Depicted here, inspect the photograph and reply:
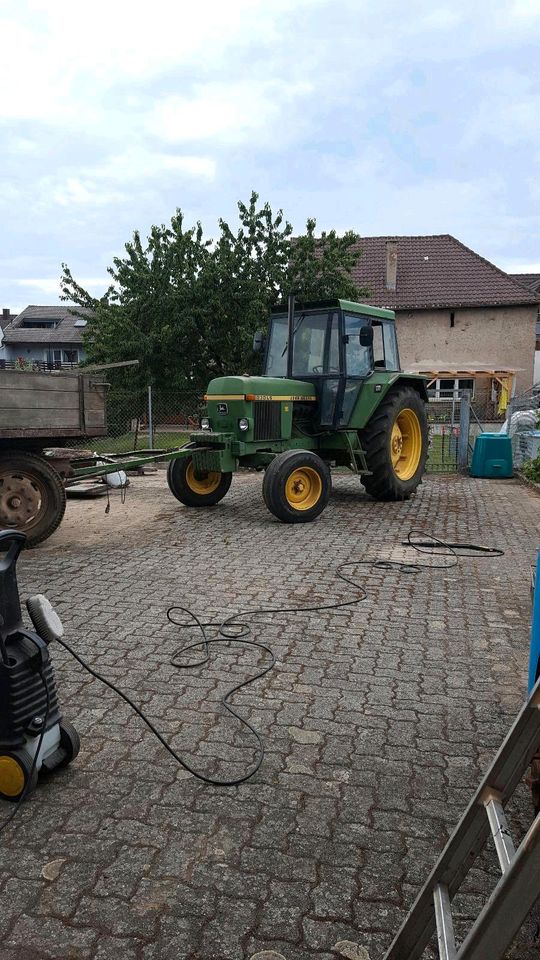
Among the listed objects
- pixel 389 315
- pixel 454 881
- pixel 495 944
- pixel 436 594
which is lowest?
pixel 436 594

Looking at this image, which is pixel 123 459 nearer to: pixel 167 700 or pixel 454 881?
pixel 167 700

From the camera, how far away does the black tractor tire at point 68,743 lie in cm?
282

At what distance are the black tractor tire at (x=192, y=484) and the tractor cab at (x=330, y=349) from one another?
1636 millimetres

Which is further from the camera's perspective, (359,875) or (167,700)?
(167,700)

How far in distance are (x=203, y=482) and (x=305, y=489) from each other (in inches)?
63.9

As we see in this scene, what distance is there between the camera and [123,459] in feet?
26.0

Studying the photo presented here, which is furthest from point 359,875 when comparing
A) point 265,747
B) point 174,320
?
point 174,320

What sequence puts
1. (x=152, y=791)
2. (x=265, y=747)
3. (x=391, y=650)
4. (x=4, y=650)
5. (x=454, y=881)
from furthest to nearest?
(x=391, y=650) → (x=265, y=747) → (x=152, y=791) → (x=4, y=650) → (x=454, y=881)

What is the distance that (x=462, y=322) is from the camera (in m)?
28.9

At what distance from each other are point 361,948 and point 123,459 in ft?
21.2

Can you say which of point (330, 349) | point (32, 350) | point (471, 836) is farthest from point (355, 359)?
point (32, 350)

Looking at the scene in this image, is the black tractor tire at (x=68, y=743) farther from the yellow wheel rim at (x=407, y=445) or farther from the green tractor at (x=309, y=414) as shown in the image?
the yellow wheel rim at (x=407, y=445)

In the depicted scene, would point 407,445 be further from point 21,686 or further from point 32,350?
point 32,350

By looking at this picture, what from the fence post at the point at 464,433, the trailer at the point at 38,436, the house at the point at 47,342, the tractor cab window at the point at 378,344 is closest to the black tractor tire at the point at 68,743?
the trailer at the point at 38,436
